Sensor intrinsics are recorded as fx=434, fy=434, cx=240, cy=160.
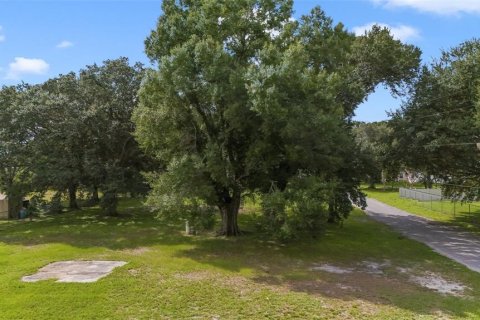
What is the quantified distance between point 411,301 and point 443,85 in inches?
720

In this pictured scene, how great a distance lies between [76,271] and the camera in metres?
15.1

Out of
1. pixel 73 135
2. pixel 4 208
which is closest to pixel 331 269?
pixel 73 135

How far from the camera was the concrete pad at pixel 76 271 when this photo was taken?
14117 mm

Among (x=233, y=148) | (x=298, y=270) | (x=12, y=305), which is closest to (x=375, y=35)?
(x=233, y=148)

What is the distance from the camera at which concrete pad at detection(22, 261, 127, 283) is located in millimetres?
14117

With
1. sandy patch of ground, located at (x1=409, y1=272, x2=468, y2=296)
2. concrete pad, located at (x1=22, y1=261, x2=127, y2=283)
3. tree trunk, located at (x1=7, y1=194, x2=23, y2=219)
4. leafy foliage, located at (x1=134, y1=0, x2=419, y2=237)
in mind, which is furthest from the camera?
tree trunk, located at (x1=7, y1=194, x2=23, y2=219)

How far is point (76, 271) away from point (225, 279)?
17.1 feet

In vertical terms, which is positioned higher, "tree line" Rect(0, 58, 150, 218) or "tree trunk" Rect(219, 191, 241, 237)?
"tree line" Rect(0, 58, 150, 218)

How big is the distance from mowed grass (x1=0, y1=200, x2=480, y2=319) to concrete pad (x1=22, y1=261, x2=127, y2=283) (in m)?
0.39

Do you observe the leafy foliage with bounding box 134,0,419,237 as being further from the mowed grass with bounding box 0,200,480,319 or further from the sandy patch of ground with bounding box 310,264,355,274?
the mowed grass with bounding box 0,200,480,319

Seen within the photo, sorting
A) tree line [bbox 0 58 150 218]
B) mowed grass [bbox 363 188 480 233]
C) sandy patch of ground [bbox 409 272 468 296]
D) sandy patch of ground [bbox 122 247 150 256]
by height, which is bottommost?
sandy patch of ground [bbox 409 272 468 296]

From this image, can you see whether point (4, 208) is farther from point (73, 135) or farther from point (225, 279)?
point (225, 279)

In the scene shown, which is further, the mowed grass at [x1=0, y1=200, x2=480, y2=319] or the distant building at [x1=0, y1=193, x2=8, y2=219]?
the distant building at [x1=0, y1=193, x2=8, y2=219]

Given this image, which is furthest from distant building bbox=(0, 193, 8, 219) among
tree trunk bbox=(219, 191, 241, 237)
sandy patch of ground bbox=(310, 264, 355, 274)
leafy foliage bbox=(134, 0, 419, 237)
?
sandy patch of ground bbox=(310, 264, 355, 274)
